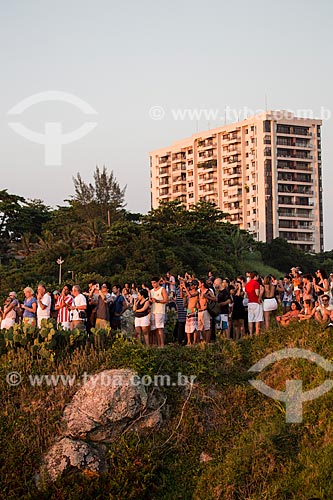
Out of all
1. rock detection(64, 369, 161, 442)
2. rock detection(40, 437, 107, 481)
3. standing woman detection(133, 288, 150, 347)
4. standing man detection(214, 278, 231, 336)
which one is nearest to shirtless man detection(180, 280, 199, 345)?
standing man detection(214, 278, 231, 336)

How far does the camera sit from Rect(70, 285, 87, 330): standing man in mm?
20203

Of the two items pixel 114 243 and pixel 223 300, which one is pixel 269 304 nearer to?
pixel 223 300

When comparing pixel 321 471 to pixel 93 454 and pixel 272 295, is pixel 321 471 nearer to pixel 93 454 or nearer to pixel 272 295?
pixel 93 454

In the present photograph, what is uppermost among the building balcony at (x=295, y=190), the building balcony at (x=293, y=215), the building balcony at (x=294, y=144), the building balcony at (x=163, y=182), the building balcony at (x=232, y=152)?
the building balcony at (x=294, y=144)

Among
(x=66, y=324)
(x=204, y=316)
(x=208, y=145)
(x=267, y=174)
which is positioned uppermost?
(x=208, y=145)

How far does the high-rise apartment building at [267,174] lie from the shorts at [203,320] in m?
89.8

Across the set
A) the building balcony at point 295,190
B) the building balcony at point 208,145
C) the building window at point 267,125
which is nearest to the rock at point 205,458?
the building balcony at point 295,190

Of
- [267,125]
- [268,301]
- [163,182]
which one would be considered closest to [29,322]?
[268,301]

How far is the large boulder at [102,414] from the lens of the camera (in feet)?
52.9

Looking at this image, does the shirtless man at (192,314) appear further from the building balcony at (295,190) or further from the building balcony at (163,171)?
the building balcony at (163,171)

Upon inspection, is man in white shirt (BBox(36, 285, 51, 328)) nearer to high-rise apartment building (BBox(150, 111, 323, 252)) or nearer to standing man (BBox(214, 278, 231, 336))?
standing man (BBox(214, 278, 231, 336))

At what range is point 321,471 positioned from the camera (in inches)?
582

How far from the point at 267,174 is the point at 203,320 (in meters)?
94.4

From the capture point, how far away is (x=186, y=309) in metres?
21.0
